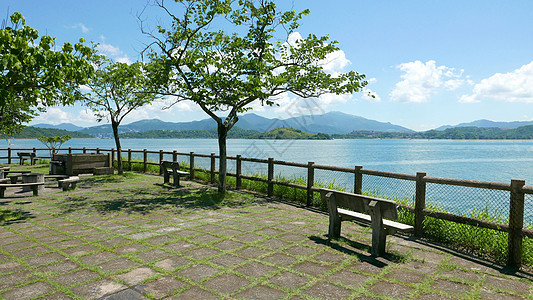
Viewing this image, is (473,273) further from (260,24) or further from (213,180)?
(213,180)

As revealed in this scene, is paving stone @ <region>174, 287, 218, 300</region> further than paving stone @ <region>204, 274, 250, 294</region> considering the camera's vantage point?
No

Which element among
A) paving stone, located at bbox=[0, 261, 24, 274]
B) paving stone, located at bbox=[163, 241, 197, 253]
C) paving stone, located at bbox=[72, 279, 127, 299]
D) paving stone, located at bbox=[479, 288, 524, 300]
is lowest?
paving stone, located at bbox=[479, 288, 524, 300]

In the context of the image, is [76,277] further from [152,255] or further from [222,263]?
[222,263]

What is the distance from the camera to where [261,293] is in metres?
3.44

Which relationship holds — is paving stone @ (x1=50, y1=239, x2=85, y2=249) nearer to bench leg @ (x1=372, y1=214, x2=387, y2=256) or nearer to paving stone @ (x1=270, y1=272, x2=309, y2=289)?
paving stone @ (x1=270, y1=272, x2=309, y2=289)

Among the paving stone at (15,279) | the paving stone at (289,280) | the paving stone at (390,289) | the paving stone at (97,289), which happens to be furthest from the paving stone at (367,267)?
the paving stone at (15,279)

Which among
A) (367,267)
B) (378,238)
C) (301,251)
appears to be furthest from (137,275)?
(378,238)

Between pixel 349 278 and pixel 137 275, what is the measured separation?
247 cm

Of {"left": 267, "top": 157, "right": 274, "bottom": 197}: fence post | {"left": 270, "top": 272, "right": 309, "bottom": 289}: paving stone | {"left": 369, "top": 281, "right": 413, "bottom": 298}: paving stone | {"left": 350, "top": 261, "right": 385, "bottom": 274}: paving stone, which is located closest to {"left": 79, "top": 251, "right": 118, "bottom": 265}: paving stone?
{"left": 270, "top": 272, "right": 309, "bottom": 289}: paving stone

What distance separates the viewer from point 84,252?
4.61 meters

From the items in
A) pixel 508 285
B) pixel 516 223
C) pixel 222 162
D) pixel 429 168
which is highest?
pixel 222 162

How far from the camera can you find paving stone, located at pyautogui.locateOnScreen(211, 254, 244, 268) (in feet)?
13.9

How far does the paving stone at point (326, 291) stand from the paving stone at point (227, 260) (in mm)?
1123

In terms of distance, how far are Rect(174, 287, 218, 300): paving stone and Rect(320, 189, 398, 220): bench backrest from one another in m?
2.59
